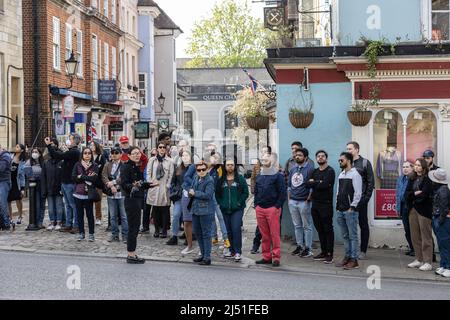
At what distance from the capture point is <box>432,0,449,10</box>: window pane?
14.9 meters

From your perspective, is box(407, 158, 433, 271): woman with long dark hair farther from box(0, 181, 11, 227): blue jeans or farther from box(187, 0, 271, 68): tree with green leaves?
box(187, 0, 271, 68): tree with green leaves

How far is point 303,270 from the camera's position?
11836mm

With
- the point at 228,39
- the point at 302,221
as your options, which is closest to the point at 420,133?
the point at 302,221

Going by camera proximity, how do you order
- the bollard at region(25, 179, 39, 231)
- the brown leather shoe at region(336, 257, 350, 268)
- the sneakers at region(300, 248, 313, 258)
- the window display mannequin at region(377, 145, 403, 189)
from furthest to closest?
the bollard at region(25, 179, 39, 231) → the window display mannequin at region(377, 145, 403, 189) → the sneakers at region(300, 248, 313, 258) → the brown leather shoe at region(336, 257, 350, 268)

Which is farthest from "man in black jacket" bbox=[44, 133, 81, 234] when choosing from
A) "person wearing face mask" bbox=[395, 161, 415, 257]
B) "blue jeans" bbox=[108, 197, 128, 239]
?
"person wearing face mask" bbox=[395, 161, 415, 257]

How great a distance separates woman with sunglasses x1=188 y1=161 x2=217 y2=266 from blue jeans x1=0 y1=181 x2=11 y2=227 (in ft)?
16.5

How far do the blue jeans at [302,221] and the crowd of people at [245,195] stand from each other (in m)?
0.02

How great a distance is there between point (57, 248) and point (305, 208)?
4598 millimetres

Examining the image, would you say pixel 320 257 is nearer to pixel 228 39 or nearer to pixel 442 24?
pixel 442 24

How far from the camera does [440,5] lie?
14.9m

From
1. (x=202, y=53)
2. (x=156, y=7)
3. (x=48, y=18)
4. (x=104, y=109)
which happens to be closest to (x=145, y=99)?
(x=156, y=7)

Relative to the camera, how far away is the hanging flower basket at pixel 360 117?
14047 mm

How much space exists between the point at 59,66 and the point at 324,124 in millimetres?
17038

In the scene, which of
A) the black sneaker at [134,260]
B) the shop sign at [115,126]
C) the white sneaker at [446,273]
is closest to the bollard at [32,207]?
the black sneaker at [134,260]
